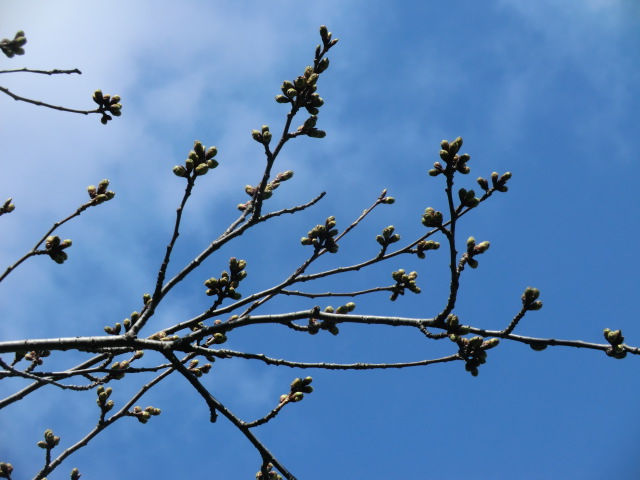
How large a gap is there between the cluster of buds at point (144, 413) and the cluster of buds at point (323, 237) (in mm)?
2098

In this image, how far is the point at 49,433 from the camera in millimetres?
4602

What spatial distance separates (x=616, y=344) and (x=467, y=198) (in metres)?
1.19

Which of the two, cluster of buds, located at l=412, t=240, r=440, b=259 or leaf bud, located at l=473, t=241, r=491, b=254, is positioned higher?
cluster of buds, located at l=412, t=240, r=440, b=259

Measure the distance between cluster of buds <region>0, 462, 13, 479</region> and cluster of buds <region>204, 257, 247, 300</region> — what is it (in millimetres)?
2689

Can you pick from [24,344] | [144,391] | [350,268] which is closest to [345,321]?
[350,268]

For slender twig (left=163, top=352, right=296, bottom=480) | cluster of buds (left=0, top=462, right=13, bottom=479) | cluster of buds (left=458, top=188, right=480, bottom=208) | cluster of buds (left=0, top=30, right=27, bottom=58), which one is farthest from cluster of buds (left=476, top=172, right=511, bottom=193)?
cluster of buds (left=0, top=462, right=13, bottom=479)

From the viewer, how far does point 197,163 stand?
3611mm

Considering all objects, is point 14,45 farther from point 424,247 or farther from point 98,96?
point 424,247

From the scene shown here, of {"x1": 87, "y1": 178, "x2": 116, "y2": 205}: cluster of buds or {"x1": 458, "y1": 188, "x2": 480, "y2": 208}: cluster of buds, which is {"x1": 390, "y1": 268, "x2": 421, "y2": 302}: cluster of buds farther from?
{"x1": 87, "y1": 178, "x2": 116, "y2": 205}: cluster of buds

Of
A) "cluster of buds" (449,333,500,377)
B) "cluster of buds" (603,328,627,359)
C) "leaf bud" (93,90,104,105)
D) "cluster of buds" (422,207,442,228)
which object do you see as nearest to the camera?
"cluster of buds" (603,328,627,359)

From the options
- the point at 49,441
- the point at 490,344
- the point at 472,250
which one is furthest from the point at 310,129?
the point at 49,441

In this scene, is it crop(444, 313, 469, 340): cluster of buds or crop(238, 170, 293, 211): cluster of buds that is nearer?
crop(444, 313, 469, 340): cluster of buds

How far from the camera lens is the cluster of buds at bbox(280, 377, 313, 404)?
13.0 ft

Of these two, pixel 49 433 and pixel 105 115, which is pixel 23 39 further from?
pixel 49 433
